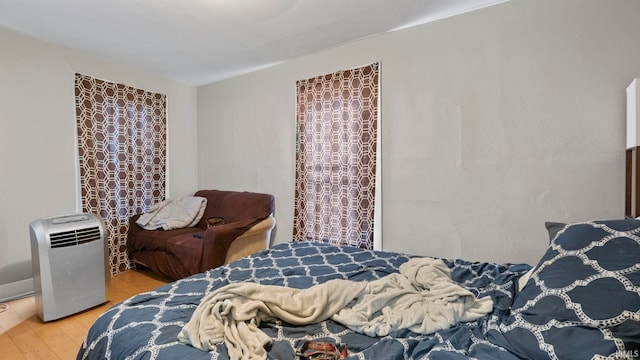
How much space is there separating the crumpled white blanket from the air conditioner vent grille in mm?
901

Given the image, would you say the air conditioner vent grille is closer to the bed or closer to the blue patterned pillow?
the bed

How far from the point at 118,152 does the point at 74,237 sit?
1.35 metres

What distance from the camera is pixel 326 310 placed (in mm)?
1242

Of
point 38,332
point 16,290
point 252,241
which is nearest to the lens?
point 38,332

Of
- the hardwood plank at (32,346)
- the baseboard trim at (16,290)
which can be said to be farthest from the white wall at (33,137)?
the hardwood plank at (32,346)

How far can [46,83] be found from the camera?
289cm

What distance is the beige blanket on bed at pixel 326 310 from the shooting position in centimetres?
103

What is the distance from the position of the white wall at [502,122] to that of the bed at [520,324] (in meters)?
1.02

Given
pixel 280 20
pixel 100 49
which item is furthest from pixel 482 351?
pixel 100 49

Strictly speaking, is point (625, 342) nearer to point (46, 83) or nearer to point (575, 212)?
point (575, 212)

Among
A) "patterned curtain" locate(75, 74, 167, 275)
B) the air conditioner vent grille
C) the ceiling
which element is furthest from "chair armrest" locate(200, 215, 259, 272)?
the ceiling

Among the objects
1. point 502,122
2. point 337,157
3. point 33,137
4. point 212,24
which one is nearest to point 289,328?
point 337,157

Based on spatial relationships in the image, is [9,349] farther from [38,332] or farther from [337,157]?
[337,157]

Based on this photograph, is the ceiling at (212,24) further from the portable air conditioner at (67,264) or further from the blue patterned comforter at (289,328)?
the blue patterned comforter at (289,328)
